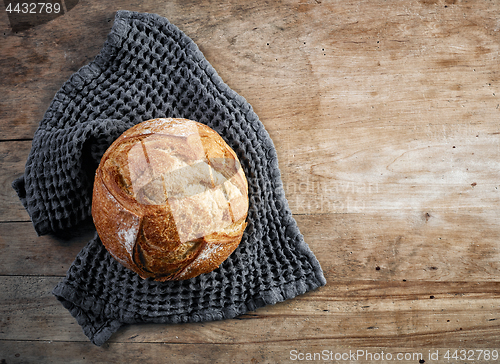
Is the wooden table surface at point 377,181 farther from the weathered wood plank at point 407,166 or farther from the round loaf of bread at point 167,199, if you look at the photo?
the round loaf of bread at point 167,199

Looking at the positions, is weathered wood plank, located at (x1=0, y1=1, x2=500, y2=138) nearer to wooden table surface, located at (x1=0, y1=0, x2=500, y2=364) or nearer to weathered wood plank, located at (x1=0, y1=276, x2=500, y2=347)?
wooden table surface, located at (x1=0, y1=0, x2=500, y2=364)

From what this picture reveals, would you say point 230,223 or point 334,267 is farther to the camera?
point 334,267

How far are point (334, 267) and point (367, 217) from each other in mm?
203

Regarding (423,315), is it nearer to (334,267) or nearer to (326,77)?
(334,267)

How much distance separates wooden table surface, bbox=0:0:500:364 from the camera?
1022 millimetres

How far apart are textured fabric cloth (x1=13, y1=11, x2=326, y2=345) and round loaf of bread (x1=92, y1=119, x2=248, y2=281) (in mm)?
193

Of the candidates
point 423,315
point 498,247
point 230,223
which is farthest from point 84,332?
point 498,247

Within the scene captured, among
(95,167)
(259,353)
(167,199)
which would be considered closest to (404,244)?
(259,353)

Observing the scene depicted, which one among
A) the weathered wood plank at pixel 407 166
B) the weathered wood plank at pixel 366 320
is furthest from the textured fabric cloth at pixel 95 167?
the weathered wood plank at pixel 407 166

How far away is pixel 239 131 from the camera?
3.20 feet

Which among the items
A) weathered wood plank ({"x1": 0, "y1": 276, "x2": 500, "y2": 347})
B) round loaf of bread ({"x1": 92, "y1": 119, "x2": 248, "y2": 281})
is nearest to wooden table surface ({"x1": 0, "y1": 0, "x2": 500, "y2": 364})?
weathered wood plank ({"x1": 0, "y1": 276, "x2": 500, "y2": 347})

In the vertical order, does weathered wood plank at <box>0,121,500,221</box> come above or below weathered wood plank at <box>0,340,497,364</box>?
above

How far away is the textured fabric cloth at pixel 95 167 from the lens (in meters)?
0.96

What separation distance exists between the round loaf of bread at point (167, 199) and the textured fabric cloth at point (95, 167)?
0.63 feet
